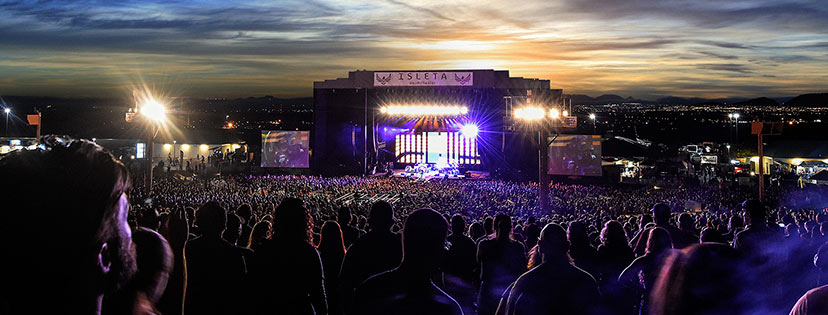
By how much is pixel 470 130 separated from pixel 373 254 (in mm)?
31151

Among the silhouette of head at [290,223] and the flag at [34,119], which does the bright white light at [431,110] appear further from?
the silhouette of head at [290,223]

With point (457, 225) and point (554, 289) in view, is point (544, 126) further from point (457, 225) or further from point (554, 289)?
point (554, 289)

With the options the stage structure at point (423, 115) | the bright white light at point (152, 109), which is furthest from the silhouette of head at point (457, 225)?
the stage structure at point (423, 115)

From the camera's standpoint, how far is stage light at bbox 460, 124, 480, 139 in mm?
34109

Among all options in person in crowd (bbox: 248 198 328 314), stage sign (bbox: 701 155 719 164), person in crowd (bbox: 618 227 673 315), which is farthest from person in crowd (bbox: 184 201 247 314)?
stage sign (bbox: 701 155 719 164)

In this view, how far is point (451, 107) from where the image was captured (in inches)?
1312

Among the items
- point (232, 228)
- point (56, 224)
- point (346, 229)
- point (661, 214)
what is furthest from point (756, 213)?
point (56, 224)

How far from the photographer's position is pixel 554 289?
2.89 meters

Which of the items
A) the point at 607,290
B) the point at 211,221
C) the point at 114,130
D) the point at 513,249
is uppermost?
the point at 114,130

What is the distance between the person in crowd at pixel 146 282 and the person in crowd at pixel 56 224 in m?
0.17

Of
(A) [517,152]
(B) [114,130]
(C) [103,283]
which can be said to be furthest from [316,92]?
(C) [103,283]

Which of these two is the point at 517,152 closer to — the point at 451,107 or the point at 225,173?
the point at 451,107

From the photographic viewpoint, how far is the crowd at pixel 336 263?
140 centimetres

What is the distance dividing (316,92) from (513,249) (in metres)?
31.0
